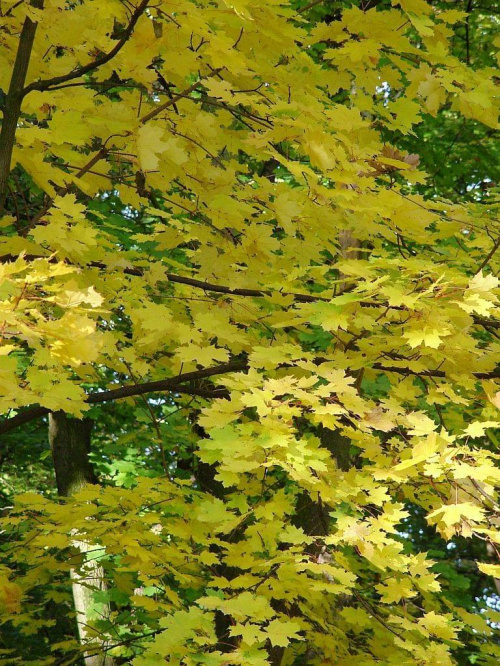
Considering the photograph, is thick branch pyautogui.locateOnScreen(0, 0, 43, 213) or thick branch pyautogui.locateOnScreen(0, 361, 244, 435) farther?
thick branch pyautogui.locateOnScreen(0, 361, 244, 435)

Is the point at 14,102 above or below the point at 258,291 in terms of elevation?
above

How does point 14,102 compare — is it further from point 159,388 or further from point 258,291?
point 159,388

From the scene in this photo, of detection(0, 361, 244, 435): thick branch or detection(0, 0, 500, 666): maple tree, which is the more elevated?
detection(0, 0, 500, 666): maple tree

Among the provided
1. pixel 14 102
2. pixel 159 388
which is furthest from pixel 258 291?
pixel 14 102

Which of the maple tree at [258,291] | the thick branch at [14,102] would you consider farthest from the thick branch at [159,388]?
the thick branch at [14,102]

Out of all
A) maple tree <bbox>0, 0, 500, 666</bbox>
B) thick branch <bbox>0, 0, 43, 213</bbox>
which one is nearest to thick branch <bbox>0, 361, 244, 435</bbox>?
maple tree <bbox>0, 0, 500, 666</bbox>

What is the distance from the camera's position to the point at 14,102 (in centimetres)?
264

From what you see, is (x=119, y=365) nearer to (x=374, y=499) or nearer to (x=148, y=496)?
(x=148, y=496)

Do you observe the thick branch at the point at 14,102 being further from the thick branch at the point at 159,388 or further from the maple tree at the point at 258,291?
the thick branch at the point at 159,388

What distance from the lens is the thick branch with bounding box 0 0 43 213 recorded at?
8.59ft

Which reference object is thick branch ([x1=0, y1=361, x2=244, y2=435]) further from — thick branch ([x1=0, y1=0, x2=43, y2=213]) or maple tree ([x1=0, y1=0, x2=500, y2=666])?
thick branch ([x1=0, y1=0, x2=43, y2=213])

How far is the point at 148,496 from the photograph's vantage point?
3.90 meters

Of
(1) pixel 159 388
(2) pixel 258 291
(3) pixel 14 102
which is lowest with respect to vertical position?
(1) pixel 159 388

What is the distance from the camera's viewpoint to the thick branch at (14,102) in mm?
2617
